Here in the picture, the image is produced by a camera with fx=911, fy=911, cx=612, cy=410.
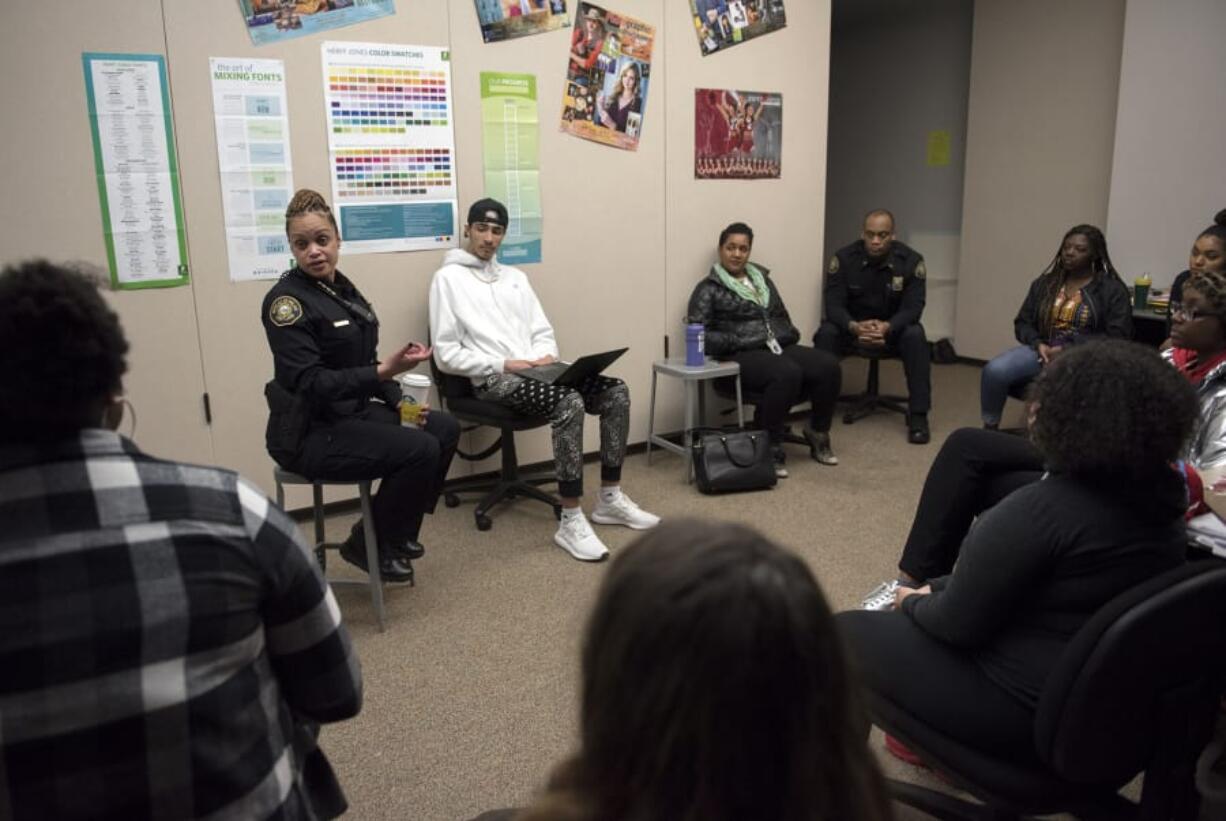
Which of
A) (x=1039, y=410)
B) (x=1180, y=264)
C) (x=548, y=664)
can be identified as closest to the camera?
(x=1039, y=410)

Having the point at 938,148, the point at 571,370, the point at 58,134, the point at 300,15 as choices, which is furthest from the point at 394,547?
the point at 938,148

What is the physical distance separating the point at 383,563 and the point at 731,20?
307 cm

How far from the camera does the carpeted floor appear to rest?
2.05 meters

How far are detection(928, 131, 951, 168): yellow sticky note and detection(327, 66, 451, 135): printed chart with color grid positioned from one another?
163 inches

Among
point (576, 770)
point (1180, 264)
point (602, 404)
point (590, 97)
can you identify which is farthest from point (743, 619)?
point (1180, 264)

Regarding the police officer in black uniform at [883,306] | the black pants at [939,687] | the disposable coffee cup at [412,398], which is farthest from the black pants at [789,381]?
the black pants at [939,687]

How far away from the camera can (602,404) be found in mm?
3564

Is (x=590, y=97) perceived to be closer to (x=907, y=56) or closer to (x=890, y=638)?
(x=890, y=638)

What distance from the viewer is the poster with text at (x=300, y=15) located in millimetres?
3250

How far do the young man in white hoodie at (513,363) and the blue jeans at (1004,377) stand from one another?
1821 mm

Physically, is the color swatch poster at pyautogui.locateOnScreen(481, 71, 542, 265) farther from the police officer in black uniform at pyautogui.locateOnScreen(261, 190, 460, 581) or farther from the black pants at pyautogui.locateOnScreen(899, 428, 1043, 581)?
the black pants at pyautogui.locateOnScreen(899, 428, 1043, 581)

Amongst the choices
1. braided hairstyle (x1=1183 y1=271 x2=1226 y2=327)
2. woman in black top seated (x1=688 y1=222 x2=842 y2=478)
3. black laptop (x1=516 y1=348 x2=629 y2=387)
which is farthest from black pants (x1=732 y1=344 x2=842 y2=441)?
braided hairstyle (x1=1183 y1=271 x2=1226 y2=327)

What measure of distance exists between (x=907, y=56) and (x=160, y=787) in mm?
6933

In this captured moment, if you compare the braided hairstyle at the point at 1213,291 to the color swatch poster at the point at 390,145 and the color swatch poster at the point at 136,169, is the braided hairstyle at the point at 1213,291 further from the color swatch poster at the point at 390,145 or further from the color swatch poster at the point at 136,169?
the color swatch poster at the point at 136,169
